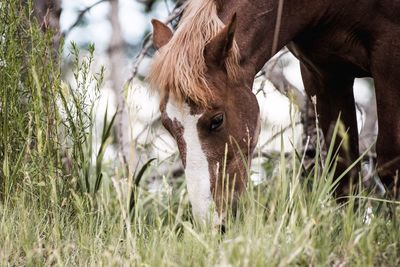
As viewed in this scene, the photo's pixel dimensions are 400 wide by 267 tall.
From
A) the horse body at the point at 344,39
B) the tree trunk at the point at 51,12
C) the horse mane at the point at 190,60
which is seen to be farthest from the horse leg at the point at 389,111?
the tree trunk at the point at 51,12

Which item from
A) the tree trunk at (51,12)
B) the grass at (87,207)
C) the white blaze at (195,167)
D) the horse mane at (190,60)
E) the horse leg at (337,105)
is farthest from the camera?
the tree trunk at (51,12)

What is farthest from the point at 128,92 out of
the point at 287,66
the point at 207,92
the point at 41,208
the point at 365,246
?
the point at 287,66

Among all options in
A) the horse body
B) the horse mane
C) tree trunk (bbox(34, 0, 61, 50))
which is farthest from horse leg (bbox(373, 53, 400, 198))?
tree trunk (bbox(34, 0, 61, 50))

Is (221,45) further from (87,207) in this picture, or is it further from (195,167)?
(87,207)

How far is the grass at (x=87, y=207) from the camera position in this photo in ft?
8.70

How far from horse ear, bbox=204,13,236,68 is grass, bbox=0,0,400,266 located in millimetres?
581

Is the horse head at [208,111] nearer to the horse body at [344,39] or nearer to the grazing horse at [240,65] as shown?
the grazing horse at [240,65]

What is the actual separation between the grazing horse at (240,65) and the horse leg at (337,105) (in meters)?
0.08

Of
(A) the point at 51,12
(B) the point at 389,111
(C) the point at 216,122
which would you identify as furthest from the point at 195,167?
(A) the point at 51,12

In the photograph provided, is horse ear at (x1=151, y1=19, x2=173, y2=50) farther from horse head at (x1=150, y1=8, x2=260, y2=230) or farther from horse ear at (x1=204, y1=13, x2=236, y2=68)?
horse ear at (x1=204, y1=13, x2=236, y2=68)

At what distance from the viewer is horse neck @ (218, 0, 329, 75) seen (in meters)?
3.91

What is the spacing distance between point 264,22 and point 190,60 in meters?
0.52

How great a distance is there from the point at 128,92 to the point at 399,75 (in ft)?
5.23

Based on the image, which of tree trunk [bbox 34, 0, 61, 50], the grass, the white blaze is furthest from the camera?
tree trunk [bbox 34, 0, 61, 50]
